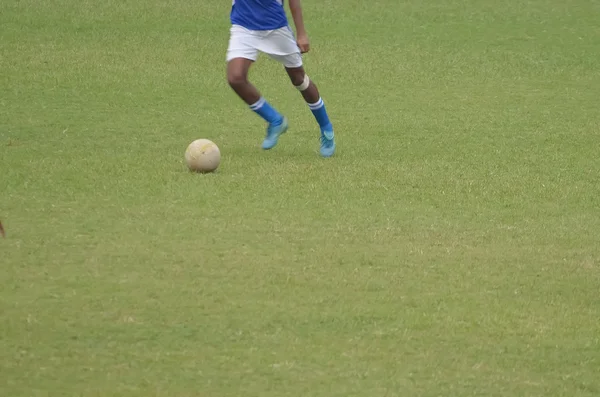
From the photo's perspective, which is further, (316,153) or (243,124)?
(243,124)

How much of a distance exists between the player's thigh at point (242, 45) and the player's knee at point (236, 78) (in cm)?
13

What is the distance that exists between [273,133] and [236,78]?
2.25 feet

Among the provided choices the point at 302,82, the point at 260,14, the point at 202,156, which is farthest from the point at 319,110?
the point at 202,156

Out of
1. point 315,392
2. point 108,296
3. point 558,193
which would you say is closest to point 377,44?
point 558,193

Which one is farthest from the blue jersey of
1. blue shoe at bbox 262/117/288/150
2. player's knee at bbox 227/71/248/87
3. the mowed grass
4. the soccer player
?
the mowed grass

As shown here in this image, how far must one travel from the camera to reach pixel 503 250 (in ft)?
25.5

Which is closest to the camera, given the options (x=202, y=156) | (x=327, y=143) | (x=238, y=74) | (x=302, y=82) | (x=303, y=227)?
(x=303, y=227)

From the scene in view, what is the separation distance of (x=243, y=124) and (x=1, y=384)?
7117mm

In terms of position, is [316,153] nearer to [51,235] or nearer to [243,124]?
[243,124]

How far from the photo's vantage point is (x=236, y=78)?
10.3m

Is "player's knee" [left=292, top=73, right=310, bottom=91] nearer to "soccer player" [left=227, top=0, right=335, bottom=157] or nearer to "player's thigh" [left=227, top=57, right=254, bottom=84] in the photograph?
"soccer player" [left=227, top=0, right=335, bottom=157]

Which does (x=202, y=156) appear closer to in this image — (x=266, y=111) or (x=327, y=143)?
(x=266, y=111)

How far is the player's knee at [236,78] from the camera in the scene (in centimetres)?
1031

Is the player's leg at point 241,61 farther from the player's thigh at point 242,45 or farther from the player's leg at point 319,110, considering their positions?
the player's leg at point 319,110
